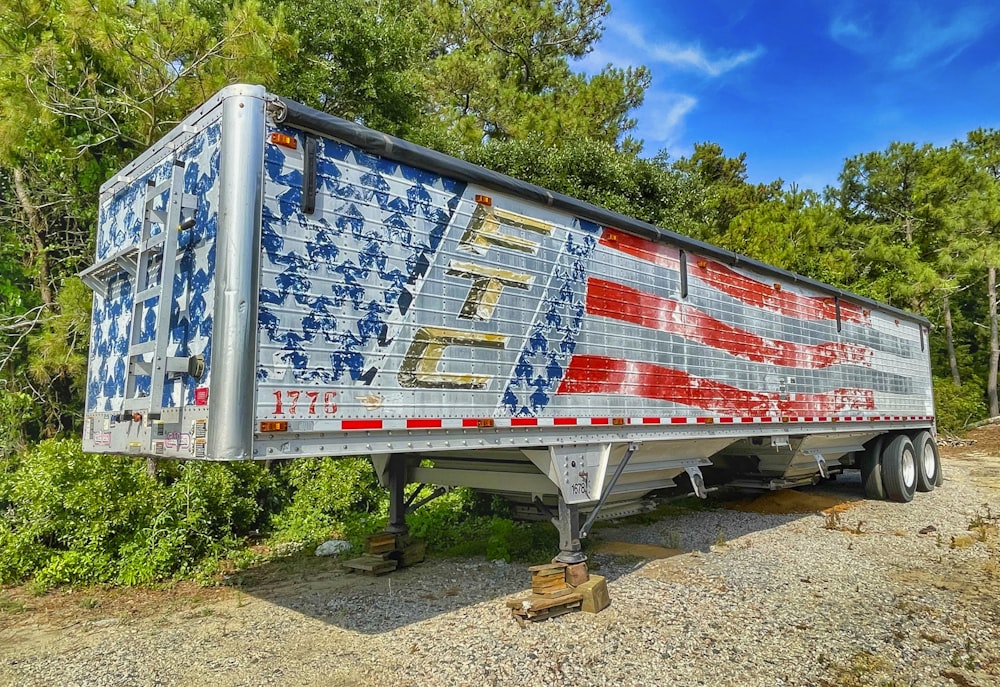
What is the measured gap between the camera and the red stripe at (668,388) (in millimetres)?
6184

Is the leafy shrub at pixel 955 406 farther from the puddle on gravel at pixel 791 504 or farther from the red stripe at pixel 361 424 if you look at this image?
the red stripe at pixel 361 424

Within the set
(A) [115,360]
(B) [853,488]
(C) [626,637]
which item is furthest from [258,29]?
(B) [853,488]

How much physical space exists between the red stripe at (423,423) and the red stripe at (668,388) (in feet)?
4.71

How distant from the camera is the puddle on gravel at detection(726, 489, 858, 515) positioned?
1109 centimetres

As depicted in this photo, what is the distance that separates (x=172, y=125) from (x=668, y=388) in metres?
8.11

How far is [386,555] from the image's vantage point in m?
7.23

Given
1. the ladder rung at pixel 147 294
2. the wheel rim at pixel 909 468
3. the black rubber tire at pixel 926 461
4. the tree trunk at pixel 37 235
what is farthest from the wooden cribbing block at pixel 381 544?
the black rubber tire at pixel 926 461

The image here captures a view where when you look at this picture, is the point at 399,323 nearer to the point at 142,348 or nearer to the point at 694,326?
the point at 142,348

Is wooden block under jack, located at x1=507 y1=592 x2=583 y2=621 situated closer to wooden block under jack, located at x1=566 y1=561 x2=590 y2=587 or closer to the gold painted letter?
wooden block under jack, located at x1=566 y1=561 x2=590 y2=587

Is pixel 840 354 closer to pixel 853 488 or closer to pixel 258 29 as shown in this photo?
pixel 853 488

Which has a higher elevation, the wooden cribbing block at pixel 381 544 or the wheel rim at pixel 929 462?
the wheel rim at pixel 929 462

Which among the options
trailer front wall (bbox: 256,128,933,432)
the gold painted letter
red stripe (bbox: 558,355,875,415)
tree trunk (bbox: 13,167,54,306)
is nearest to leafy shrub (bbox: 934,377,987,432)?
red stripe (bbox: 558,355,875,415)

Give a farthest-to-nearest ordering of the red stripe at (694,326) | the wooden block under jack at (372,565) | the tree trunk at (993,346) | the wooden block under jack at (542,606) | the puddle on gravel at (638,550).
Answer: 1. the tree trunk at (993,346)
2. the puddle on gravel at (638,550)
3. the wooden block under jack at (372,565)
4. the red stripe at (694,326)
5. the wooden block under jack at (542,606)

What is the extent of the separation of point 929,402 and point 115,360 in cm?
1481
